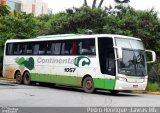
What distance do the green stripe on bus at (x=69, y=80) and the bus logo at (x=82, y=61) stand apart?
30.2 inches

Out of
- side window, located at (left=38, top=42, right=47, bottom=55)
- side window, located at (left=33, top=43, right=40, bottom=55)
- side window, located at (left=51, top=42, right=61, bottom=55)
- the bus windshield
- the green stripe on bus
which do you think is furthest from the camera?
side window, located at (left=33, top=43, right=40, bottom=55)

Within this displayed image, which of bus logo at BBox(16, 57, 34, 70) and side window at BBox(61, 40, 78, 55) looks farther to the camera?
bus logo at BBox(16, 57, 34, 70)

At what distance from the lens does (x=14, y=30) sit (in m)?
40.5

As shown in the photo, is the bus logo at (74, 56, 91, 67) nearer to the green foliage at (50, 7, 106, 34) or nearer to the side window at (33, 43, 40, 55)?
the side window at (33, 43, 40, 55)

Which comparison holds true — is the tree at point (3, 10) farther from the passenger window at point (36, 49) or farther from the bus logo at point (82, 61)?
the passenger window at point (36, 49)

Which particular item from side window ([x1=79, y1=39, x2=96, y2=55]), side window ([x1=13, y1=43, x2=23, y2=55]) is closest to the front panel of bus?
side window ([x1=79, y1=39, x2=96, y2=55])

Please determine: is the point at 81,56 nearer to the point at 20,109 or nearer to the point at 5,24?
the point at 20,109

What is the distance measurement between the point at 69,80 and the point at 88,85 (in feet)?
5.68

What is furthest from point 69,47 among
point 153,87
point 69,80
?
point 153,87

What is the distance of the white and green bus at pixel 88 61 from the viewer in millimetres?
22688

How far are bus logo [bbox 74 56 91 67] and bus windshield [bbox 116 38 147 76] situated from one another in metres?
2.04

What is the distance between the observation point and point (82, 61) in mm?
24422

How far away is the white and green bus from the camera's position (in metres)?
22.7

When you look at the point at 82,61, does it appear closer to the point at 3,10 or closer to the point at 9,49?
the point at 3,10
